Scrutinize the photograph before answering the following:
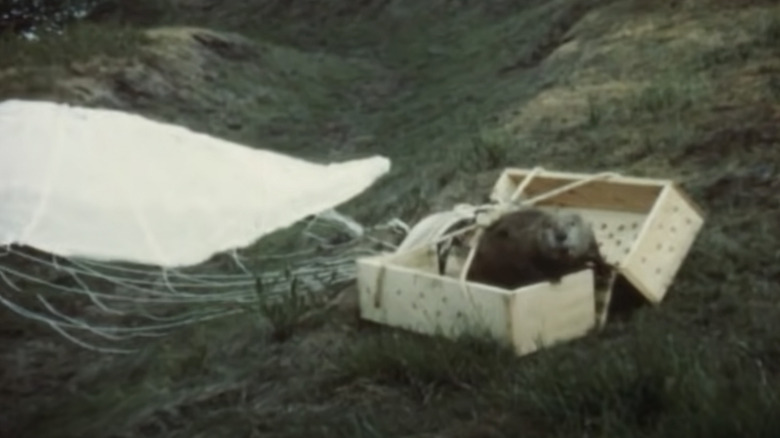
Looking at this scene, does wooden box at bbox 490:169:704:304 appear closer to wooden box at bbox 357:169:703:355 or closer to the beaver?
wooden box at bbox 357:169:703:355

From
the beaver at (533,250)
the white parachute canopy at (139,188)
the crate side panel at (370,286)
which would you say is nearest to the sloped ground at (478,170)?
the crate side panel at (370,286)

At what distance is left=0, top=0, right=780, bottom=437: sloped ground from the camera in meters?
3.83

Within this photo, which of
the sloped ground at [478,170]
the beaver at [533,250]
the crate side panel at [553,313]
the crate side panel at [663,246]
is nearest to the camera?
the sloped ground at [478,170]

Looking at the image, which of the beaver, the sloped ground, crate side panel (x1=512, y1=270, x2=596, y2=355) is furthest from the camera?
the beaver

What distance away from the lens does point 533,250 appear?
4441 millimetres

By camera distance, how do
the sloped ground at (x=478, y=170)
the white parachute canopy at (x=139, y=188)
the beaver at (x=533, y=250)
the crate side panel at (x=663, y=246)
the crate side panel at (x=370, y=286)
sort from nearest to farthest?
the sloped ground at (x=478, y=170) → the beaver at (x=533, y=250) → the crate side panel at (x=663, y=246) → the crate side panel at (x=370, y=286) → the white parachute canopy at (x=139, y=188)

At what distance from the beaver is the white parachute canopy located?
204 cm

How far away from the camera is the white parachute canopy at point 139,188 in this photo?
20.8 feet

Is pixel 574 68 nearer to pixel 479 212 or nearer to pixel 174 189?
pixel 174 189

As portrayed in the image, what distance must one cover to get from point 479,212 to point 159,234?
204 cm

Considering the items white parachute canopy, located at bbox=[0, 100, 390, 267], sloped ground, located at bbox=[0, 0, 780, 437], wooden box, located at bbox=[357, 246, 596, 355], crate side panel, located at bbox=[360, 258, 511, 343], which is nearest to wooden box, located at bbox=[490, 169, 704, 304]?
sloped ground, located at bbox=[0, 0, 780, 437]

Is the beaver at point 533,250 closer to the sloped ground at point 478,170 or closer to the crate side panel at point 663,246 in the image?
the crate side panel at point 663,246

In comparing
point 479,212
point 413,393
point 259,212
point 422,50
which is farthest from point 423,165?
point 422,50

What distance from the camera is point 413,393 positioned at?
13.6ft
